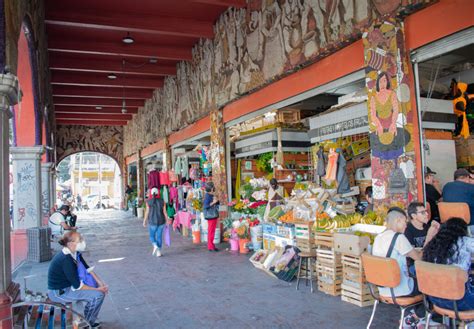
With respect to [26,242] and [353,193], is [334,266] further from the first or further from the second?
[26,242]

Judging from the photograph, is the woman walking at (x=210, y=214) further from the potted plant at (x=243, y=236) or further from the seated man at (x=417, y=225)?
the seated man at (x=417, y=225)

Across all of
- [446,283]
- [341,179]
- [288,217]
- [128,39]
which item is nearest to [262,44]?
[341,179]

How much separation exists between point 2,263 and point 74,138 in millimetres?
23434

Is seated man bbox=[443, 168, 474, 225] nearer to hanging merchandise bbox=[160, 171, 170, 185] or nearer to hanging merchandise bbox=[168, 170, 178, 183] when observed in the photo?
hanging merchandise bbox=[168, 170, 178, 183]

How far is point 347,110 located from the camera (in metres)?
7.59

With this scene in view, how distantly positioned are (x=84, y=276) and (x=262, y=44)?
5.77 m

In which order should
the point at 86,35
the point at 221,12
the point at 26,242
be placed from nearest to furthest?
the point at 26,242 → the point at 221,12 → the point at 86,35

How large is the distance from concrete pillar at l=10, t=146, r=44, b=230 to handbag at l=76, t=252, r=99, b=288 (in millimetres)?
5122

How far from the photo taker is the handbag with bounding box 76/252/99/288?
13.6 feet

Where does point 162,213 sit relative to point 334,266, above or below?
above

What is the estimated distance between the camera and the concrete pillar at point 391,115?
482cm

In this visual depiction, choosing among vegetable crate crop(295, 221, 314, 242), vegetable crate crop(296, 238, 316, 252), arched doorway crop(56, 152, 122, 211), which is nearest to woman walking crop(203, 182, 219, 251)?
vegetable crate crop(295, 221, 314, 242)

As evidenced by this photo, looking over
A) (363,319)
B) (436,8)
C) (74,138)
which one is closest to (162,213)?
(363,319)

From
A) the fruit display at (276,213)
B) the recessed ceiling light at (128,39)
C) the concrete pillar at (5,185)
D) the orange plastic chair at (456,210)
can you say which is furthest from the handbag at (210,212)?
the recessed ceiling light at (128,39)
